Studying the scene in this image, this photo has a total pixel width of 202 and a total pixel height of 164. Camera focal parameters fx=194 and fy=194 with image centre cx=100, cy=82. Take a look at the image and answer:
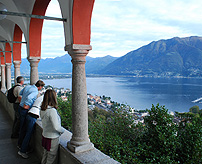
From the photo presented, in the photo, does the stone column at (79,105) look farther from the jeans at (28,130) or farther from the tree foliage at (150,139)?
the tree foliage at (150,139)

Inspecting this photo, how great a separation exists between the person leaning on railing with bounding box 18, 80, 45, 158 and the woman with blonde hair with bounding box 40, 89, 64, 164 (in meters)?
0.92

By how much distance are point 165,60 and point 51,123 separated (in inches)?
4375

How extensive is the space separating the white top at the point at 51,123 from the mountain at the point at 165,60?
86.9m

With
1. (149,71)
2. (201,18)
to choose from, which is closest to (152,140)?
(201,18)

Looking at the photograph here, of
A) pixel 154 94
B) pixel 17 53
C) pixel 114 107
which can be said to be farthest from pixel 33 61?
pixel 154 94

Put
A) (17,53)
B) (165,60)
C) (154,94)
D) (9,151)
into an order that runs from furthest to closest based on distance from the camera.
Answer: (165,60) < (154,94) < (17,53) < (9,151)

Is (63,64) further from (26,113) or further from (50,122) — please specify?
(50,122)

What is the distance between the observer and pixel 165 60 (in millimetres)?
106938

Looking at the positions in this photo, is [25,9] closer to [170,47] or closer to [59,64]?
[59,64]

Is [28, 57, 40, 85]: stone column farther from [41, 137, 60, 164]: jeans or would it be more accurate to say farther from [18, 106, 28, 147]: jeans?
[41, 137, 60, 164]: jeans

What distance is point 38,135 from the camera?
391cm

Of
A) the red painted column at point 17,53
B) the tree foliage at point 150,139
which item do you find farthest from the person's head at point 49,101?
the red painted column at point 17,53

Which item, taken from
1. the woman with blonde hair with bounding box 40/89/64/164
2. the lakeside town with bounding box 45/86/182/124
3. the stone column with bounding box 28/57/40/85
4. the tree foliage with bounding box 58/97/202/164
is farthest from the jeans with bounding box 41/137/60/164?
the stone column with bounding box 28/57/40/85

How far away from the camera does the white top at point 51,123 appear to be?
261cm
